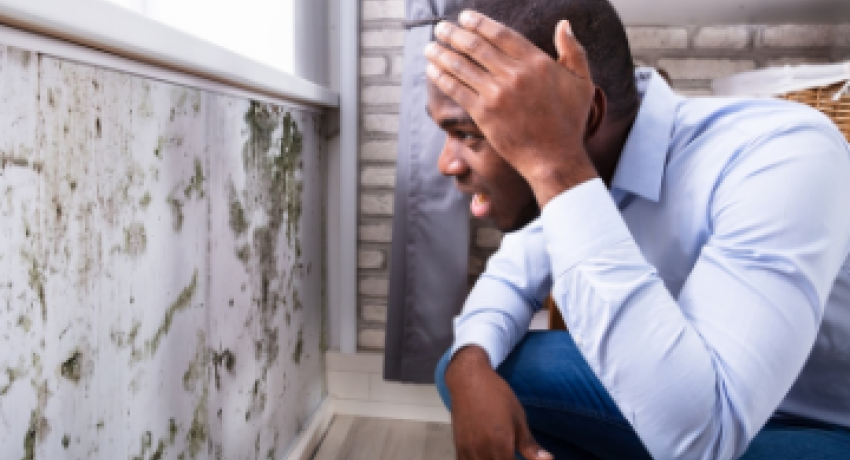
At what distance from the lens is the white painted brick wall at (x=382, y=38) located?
67.4 inches

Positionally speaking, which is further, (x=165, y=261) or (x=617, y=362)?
(x=165, y=261)

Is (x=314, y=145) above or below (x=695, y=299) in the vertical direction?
above

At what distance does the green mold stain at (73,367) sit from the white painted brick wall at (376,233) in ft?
3.58

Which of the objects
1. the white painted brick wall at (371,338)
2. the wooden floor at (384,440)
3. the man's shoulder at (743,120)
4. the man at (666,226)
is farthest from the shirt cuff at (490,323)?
the white painted brick wall at (371,338)

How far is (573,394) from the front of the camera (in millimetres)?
Answer: 951

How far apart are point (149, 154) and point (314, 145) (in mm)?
803

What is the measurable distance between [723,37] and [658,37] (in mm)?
160

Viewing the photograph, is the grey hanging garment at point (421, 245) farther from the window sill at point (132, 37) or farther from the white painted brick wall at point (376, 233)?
the window sill at point (132, 37)

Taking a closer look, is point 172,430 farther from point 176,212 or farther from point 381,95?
point 381,95

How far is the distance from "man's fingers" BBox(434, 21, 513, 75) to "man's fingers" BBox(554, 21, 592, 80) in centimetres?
6

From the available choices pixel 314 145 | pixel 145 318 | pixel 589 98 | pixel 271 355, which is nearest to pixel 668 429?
pixel 589 98

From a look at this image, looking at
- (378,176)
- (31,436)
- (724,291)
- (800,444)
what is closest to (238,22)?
(378,176)

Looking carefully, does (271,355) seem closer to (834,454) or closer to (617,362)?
(617,362)

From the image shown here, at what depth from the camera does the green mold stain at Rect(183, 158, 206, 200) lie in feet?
3.20
